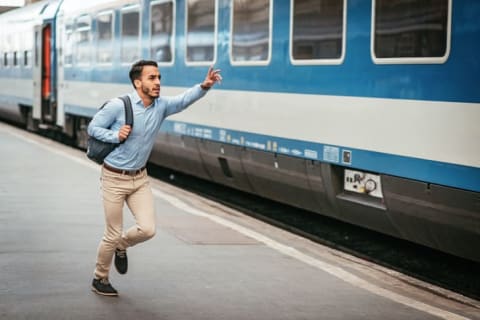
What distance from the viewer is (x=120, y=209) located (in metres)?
7.26

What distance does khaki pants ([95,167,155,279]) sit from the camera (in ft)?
23.7

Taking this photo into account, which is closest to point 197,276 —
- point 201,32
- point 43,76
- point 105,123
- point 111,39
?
point 105,123

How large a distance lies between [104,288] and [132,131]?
1.09 metres

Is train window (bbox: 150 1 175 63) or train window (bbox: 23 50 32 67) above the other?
train window (bbox: 150 1 175 63)

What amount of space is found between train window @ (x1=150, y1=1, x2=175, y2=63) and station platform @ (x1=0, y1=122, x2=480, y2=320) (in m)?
3.69

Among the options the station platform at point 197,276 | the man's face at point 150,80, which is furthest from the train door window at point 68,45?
the man's face at point 150,80

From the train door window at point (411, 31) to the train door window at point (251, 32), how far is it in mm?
2540

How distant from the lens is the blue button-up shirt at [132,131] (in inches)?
280

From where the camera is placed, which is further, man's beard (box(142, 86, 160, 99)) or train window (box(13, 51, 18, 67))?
train window (box(13, 51, 18, 67))

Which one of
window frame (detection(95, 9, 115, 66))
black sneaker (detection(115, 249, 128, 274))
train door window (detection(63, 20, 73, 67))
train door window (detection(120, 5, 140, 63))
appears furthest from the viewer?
train door window (detection(63, 20, 73, 67))

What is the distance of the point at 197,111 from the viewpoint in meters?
14.0

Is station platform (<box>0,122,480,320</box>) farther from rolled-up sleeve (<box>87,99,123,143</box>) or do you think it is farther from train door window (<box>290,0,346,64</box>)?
train door window (<box>290,0,346,64</box>)

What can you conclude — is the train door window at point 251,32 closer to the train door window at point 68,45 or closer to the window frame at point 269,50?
the window frame at point 269,50

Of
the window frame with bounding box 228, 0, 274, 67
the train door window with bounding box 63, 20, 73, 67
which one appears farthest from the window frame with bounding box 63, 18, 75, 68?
the window frame with bounding box 228, 0, 274, 67
